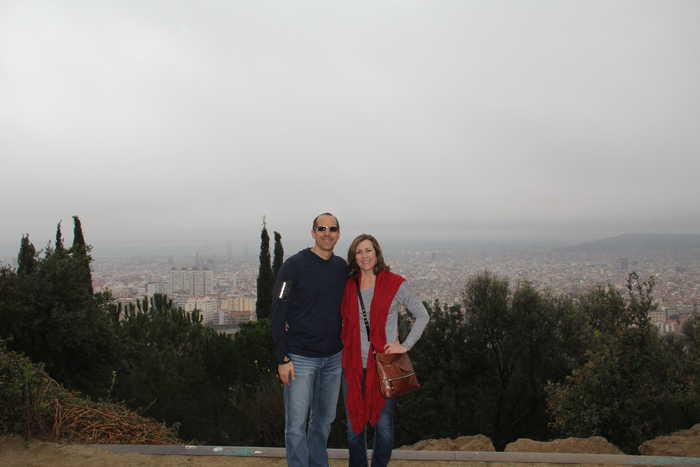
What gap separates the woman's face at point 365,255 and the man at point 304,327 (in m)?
0.14

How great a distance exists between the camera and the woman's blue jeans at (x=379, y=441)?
3059 millimetres

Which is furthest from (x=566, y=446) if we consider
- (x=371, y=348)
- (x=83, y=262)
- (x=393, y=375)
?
(x=83, y=262)

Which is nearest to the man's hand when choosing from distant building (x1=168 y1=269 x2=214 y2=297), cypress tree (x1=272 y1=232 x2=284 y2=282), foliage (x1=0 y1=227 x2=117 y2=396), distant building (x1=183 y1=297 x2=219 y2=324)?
foliage (x1=0 y1=227 x2=117 y2=396)

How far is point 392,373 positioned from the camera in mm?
2990

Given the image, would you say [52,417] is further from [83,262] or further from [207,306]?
[207,306]

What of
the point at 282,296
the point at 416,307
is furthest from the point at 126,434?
the point at 416,307

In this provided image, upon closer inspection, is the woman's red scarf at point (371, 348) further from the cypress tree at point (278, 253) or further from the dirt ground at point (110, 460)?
the cypress tree at point (278, 253)

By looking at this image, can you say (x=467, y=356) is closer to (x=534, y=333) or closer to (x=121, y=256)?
(x=534, y=333)

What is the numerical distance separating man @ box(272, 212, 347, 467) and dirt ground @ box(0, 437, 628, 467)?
30.3 inches

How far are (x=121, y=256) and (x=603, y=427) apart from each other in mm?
96652

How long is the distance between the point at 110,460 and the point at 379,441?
2149 millimetres

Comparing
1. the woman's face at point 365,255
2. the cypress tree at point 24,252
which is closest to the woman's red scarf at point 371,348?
the woman's face at point 365,255

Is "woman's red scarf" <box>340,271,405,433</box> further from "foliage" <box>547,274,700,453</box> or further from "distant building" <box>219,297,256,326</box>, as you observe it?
"distant building" <box>219,297,256,326</box>

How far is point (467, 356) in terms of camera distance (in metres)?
15.2
